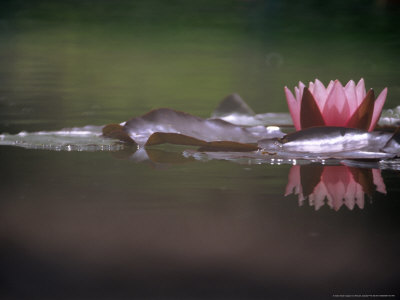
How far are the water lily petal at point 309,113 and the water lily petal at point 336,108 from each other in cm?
2

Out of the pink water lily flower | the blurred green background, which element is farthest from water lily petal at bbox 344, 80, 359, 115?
the blurred green background

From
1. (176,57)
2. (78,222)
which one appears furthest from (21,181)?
(176,57)

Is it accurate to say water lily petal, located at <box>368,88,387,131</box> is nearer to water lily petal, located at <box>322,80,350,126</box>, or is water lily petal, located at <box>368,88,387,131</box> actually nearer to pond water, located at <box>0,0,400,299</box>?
water lily petal, located at <box>322,80,350,126</box>

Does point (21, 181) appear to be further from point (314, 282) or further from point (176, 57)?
point (176, 57)

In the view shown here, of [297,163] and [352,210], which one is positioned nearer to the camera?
[352,210]

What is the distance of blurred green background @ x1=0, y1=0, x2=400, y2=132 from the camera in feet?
9.98

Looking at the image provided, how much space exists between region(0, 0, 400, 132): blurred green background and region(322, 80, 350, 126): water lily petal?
0.83m

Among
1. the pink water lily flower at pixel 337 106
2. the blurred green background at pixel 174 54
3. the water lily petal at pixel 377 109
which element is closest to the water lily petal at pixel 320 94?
the pink water lily flower at pixel 337 106

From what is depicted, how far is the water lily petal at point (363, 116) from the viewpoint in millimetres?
1569

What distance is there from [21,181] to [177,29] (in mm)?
8838

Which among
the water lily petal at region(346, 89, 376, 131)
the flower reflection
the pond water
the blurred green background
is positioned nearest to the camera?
the pond water

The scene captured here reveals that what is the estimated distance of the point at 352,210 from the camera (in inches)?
45.5

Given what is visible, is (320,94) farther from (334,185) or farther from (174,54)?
(174,54)

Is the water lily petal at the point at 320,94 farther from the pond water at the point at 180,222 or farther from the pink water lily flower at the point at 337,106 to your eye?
the pond water at the point at 180,222
